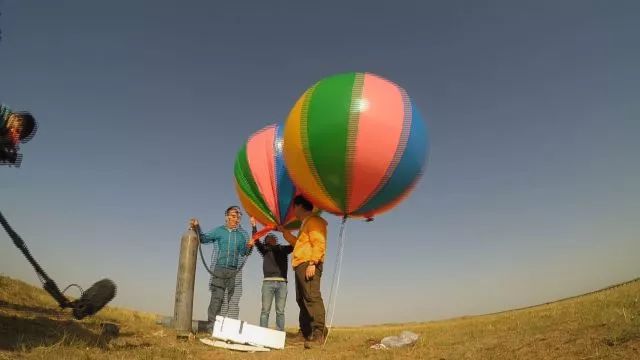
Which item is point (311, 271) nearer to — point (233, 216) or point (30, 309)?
point (233, 216)

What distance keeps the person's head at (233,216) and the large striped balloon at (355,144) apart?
216cm

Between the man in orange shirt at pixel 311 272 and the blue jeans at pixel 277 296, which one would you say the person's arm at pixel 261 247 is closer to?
the blue jeans at pixel 277 296

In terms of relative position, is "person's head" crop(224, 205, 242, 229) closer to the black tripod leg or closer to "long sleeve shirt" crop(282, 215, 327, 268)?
"long sleeve shirt" crop(282, 215, 327, 268)

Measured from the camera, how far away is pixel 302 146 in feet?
20.7

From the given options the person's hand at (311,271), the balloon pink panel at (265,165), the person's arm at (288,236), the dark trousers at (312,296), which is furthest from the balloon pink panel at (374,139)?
the balloon pink panel at (265,165)

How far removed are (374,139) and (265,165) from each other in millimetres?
2624

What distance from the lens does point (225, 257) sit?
25.7 feet

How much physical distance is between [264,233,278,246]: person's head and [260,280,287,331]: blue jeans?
73 centimetres

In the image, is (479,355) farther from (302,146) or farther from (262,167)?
(262,167)

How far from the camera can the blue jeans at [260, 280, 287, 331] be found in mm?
7586

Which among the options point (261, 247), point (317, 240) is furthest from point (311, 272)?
point (261, 247)

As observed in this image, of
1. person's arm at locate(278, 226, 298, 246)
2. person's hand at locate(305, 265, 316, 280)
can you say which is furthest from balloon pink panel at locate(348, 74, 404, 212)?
person's arm at locate(278, 226, 298, 246)

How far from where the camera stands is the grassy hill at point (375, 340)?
13.4 ft

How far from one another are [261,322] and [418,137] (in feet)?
14.2
